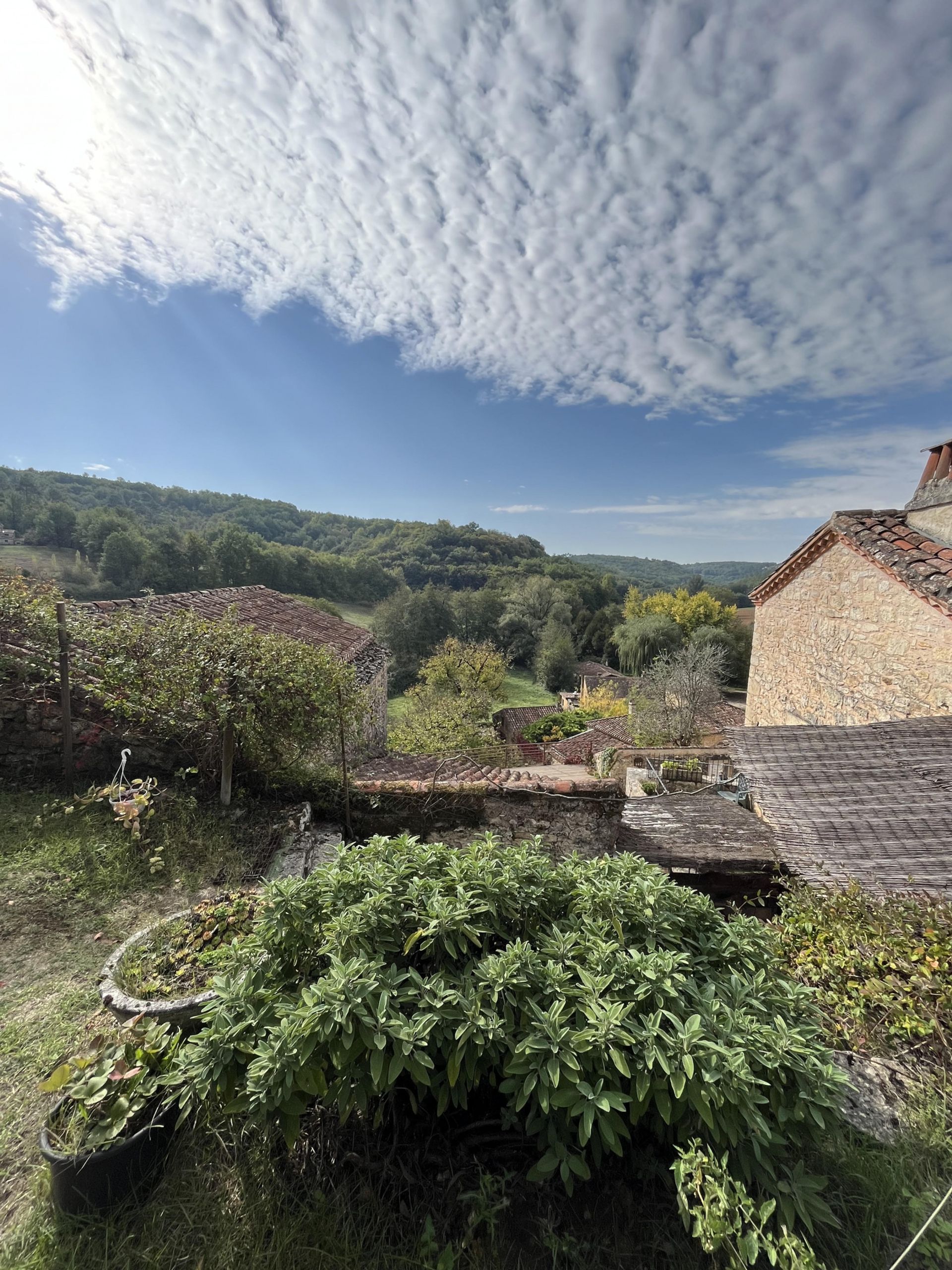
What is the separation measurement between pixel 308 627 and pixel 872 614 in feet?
38.4

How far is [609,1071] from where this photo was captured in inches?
75.4

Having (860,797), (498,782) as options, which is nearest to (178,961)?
(498,782)

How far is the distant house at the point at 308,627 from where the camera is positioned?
10.4m

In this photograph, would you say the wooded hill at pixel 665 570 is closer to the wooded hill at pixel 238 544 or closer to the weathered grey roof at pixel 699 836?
the wooded hill at pixel 238 544

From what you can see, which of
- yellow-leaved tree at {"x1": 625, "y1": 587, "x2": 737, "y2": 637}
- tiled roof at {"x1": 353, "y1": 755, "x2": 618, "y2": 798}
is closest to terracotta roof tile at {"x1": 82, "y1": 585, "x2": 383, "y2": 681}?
tiled roof at {"x1": 353, "y1": 755, "x2": 618, "y2": 798}

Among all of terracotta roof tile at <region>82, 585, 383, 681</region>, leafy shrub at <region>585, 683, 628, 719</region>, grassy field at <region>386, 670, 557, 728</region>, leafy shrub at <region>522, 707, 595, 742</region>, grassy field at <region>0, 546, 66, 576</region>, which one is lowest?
grassy field at <region>386, 670, 557, 728</region>

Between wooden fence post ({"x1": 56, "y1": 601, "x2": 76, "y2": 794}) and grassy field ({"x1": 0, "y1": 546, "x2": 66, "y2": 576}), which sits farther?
grassy field ({"x1": 0, "y1": 546, "x2": 66, "y2": 576})

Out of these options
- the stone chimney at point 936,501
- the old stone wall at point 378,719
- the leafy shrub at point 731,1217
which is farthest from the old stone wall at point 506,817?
the stone chimney at point 936,501

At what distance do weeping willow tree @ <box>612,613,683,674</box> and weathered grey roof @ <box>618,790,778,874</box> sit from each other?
36.3 m

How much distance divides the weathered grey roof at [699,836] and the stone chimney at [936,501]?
511cm

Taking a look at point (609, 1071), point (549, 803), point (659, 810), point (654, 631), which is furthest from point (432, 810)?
point (654, 631)

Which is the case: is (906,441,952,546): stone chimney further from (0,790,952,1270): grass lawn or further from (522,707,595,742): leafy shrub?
(522,707,595,742): leafy shrub

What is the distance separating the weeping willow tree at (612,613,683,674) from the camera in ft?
139

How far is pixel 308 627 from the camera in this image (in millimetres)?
12820
